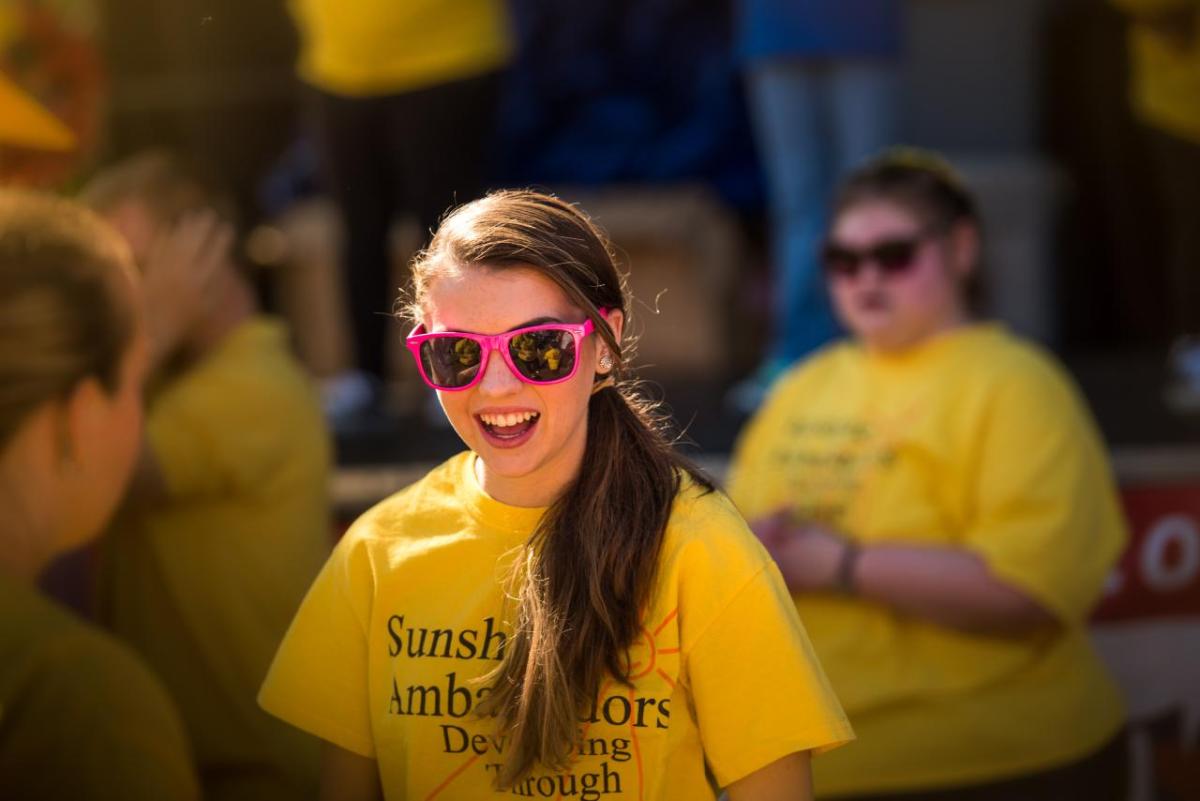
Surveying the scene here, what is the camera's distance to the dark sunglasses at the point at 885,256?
105 inches

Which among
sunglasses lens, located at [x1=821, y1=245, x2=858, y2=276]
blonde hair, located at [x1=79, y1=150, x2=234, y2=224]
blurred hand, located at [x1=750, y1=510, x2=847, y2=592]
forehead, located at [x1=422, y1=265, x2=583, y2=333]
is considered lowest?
blurred hand, located at [x1=750, y1=510, x2=847, y2=592]

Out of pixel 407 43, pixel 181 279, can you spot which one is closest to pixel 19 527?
pixel 181 279

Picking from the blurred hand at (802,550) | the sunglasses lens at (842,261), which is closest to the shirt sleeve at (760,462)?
the blurred hand at (802,550)

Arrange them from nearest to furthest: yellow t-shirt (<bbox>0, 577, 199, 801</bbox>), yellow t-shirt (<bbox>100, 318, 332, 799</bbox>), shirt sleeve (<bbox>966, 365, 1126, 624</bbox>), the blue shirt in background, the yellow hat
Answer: yellow t-shirt (<bbox>0, 577, 199, 801</bbox>)
the yellow hat
shirt sleeve (<bbox>966, 365, 1126, 624</bbox>)
yellow t-shirt (<bbox>100, 318, 332, 799</bbox>)
the blue shirt in background

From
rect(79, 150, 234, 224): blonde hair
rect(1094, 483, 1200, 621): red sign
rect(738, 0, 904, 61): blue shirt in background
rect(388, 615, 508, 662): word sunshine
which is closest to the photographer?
rect(388, 615, 508, 662): word sunshine

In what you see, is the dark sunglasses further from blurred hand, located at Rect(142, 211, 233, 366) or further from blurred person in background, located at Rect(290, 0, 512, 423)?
blurred person in background, located at Rect(290, 0, 512, 423)

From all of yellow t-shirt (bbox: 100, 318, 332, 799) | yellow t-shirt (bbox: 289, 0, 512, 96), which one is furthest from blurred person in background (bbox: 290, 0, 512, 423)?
yellow t-shirt (bbox: 100, 318, 332, 799)

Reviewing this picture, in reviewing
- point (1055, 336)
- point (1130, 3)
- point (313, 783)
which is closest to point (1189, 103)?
point (1130, 3)

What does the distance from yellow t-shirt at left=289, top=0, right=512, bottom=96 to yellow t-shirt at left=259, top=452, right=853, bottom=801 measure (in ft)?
8.06

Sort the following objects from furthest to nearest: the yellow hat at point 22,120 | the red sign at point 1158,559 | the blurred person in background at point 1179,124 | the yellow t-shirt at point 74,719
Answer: the blurred person in background at point 1179,124, the red sign at point 1158,559, the yellow hat at point 22,120, the yellow t-shirt at point 74,719

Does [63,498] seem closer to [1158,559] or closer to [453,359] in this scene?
[453,359]

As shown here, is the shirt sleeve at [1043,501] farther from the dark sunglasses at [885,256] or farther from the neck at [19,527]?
the neck at [19,527]

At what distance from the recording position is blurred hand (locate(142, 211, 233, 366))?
2.54 m

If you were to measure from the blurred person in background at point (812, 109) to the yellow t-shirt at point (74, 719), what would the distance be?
2649mm
